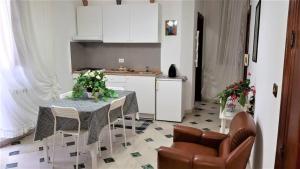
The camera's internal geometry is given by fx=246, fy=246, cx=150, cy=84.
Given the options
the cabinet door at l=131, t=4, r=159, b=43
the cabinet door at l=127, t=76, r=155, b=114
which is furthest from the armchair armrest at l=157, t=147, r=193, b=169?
the cabinet door at l=131, t=4, r=159, b=43

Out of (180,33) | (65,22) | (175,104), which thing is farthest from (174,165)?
(65,22)

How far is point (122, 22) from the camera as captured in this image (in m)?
4.96

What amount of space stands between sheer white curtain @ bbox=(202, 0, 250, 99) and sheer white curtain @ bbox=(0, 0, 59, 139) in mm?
3786

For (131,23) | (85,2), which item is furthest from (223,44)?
(85,2)

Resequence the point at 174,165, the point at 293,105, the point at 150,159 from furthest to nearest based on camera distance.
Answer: the point at 150,159, the point at 174,165, the point at 293,105

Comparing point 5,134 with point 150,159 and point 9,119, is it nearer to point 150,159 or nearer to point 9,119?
point 9,119

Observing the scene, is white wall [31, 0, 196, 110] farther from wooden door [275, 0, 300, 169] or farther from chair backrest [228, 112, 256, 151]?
wooden door [275, 0, 300, 169]

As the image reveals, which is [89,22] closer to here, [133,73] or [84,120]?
[133,73]

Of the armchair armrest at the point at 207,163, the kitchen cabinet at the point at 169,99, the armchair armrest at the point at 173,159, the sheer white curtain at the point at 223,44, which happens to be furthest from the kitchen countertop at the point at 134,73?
the armchair armrest at the point at 207,163

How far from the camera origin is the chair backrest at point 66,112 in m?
2.71

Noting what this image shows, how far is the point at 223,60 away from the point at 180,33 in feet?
5.72

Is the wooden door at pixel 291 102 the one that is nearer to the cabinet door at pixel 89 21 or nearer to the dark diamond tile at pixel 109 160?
the dark diamond tile at pixel 109 160

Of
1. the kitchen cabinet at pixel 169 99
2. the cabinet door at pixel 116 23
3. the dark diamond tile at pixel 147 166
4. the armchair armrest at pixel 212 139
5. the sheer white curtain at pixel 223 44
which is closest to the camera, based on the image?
the armchair armrest at pixel 212 139

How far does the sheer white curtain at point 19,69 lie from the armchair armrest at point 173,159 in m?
2.64
